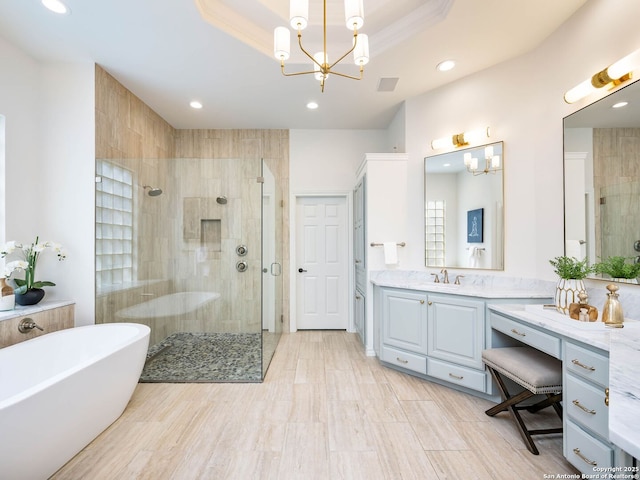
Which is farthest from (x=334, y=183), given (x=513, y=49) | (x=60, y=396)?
(x=60, y=396)

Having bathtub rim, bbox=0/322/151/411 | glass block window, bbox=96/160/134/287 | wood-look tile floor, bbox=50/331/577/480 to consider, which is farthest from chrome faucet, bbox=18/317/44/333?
wood-look tile floor, bbox=50/331/577/480

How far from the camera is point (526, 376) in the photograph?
1.77m

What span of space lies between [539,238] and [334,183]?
8.12 feet

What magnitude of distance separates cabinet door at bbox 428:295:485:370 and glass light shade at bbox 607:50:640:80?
5.40ft

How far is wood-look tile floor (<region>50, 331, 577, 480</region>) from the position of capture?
5.38 feet

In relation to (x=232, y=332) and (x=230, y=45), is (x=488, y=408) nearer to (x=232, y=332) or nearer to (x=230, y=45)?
(x=232, y=332)

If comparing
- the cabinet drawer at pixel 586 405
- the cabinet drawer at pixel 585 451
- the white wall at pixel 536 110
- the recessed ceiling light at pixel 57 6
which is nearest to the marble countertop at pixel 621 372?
the cabinet drawer at pixel 586 405

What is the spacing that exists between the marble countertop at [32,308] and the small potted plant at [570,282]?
367 centimetres

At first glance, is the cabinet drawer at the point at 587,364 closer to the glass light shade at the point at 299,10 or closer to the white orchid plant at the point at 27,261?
the glass light shade at the point at 299,10

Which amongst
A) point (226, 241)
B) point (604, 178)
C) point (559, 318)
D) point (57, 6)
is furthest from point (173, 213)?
point (604, 178)

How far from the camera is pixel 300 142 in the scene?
13.8ft

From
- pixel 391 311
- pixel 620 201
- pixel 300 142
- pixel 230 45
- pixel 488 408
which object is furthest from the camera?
pixel 300 142

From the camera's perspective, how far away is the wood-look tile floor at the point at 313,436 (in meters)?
1.64

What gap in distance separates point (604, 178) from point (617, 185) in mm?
96
